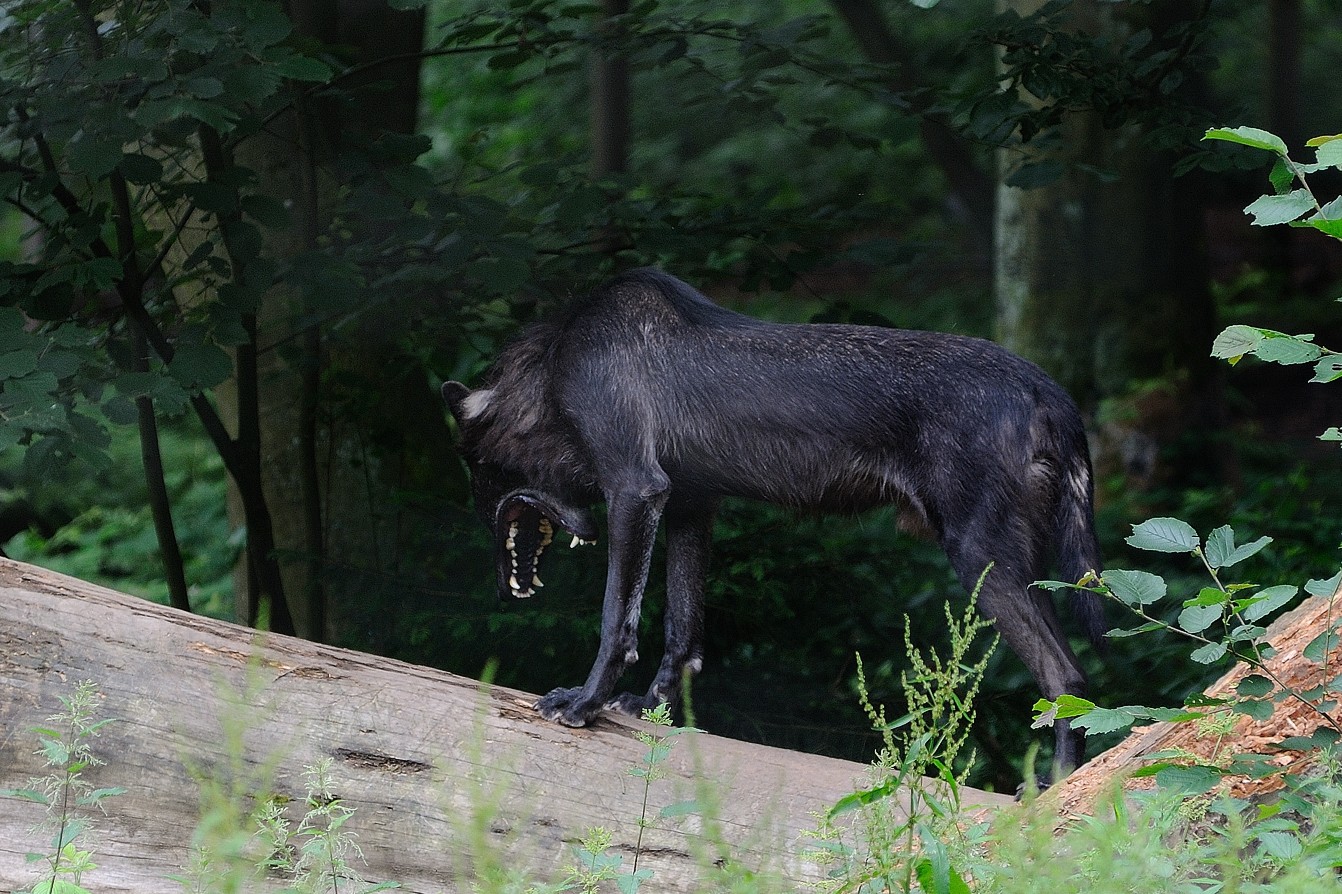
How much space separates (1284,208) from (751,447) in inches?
86.5

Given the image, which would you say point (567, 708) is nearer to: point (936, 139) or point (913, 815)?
point (913, 815)

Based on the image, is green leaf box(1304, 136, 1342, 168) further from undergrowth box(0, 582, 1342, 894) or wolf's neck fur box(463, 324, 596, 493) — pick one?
wolf's neck fur box(463, 324, 596, 493)

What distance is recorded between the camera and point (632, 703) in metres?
4.88

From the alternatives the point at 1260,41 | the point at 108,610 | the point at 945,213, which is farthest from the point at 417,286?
the point at 1260,41

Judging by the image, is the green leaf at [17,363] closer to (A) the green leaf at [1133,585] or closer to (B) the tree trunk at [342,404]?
(B) the tree trunk at [342,404]

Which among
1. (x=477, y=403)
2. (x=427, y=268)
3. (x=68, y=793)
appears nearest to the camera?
(x=68, y=793)

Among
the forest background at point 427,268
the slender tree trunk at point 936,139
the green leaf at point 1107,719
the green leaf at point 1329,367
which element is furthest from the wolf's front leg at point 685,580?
the slender tree trunk at point 936,139

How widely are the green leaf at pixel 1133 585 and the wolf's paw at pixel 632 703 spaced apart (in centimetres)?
204

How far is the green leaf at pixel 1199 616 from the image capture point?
3.06 meters

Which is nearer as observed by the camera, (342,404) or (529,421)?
(529,421)

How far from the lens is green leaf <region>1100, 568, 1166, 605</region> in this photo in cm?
321

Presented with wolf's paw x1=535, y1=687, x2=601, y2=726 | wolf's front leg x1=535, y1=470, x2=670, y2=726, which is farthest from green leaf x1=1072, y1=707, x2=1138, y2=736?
wolf's front leg x1=535, y1=470, x2=670, y2=726

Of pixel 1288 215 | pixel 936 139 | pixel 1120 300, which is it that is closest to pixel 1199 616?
pixel 1288 215

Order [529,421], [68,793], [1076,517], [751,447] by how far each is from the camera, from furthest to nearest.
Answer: [529,421] → [751,447] → [1076,517] → [68,793]
